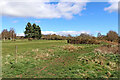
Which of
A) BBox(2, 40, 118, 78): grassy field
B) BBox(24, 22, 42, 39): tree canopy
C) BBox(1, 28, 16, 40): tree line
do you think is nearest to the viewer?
BBox(2, 40, 118, 78): grassy field

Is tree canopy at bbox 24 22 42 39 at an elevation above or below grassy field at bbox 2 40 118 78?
above

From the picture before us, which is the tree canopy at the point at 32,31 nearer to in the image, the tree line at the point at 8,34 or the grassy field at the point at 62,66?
the tree line at the point at 8,34

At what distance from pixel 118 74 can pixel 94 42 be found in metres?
23.4

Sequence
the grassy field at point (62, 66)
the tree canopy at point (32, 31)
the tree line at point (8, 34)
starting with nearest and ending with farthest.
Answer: the grassy field at point (62, 66) < the tree canopy at point (32, 31) < the tree line at point (8, 34)

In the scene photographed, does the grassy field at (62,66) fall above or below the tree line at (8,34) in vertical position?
below

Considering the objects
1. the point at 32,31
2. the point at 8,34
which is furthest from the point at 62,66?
the point at 8,34

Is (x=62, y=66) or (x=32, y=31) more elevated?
(x=32, y=31)

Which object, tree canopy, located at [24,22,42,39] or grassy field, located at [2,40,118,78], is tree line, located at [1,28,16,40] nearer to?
tree canopy, located at [24,22,42,39]

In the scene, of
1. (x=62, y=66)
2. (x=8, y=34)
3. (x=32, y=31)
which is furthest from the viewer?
(x=8, y=34)

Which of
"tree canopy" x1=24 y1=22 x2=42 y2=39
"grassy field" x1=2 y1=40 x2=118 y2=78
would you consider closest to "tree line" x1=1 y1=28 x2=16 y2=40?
"tree canopy" x1=24 y1=22 x2=42 y2=39

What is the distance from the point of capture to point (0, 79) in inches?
217

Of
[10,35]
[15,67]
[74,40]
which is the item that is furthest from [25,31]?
[15,67]

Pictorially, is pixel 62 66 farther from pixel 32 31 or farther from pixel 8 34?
pixel 8 34

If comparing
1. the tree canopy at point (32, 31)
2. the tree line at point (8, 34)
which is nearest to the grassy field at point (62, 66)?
the tree canopy at point (32, 31)
